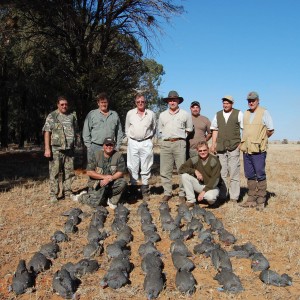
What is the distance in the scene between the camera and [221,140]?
291 inches

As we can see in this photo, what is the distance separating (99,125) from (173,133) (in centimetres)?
163

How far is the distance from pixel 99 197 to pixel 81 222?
2.89 feet

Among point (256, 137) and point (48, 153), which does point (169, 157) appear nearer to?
point (256, 137)

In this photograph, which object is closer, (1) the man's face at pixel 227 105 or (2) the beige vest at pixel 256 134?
(2) the beige vest at pixel 256 134

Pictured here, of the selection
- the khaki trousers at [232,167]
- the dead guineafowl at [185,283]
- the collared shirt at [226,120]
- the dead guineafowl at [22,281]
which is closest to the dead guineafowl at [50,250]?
the dead guineafowl at [22,281]

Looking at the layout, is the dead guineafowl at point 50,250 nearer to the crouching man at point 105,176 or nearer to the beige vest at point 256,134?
the crouching man at point 105,176

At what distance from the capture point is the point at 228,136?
288 inches

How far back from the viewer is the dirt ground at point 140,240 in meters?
4.05

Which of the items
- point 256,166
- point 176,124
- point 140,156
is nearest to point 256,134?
point 256,166

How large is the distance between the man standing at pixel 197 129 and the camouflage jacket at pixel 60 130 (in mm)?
2686

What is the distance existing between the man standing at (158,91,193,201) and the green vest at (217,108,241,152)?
0.67m

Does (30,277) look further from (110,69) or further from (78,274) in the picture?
(110,69)

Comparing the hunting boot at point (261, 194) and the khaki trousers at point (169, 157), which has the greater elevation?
the khaki trousers at point (169, 157)

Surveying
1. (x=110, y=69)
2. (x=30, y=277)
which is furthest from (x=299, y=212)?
(x=110, y=69)
